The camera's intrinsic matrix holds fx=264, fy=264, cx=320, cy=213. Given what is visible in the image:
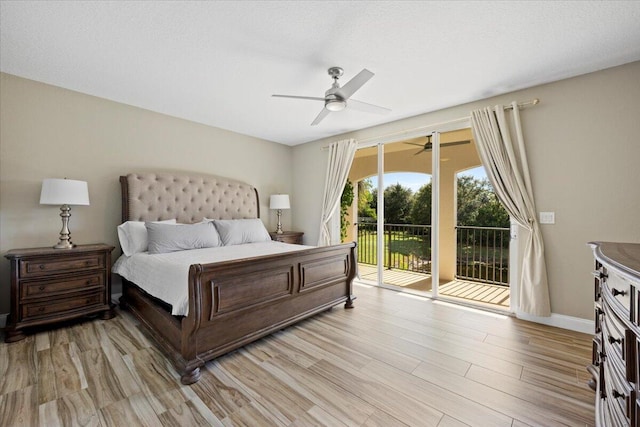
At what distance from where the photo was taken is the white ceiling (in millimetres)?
1853

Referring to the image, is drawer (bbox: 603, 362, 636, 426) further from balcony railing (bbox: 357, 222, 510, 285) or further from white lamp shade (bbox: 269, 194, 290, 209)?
white lamp shade (bbox: 269, 194, 290, 209)

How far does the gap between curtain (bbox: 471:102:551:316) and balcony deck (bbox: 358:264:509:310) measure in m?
0.55

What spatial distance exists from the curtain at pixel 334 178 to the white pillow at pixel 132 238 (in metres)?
2.74

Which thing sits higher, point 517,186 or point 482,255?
point 517,186

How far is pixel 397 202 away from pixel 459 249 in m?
1.28

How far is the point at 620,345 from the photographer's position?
1.06 metres

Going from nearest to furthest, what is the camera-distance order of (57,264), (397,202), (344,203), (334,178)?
(57,264), (397,202), (334,178), (344,203)

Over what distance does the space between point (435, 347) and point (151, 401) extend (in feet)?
7.28

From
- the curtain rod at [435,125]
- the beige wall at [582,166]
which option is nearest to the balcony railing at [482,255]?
the beige wall at [582,166]

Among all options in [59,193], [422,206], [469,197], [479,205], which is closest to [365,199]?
[422,206]

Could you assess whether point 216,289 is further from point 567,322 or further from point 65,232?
point 567,322

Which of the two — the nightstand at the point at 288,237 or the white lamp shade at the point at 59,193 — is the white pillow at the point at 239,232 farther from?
the white lamp shade at the point at 59,193

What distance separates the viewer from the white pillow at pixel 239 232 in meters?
3.72

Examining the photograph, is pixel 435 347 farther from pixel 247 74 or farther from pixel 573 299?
pixel 247 74
